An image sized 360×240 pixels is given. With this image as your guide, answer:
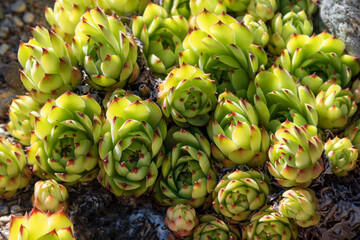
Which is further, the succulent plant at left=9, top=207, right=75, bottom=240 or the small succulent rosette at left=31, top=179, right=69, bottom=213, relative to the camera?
the small succulent rosette at left=31, top=179, right=69, bottom=213

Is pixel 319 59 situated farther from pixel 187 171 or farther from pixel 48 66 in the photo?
pixel 48 66

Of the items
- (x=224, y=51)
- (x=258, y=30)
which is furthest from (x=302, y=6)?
(x=224, y=51)

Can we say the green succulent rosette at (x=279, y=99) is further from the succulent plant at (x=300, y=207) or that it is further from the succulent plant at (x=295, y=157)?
the succulent plant at (x=300, y=207)

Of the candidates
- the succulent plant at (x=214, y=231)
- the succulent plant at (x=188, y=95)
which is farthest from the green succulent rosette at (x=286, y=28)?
the succulent plant at (x=214, y=231)

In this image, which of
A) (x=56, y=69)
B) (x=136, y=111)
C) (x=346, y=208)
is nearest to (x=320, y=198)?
(x=346, y=208)

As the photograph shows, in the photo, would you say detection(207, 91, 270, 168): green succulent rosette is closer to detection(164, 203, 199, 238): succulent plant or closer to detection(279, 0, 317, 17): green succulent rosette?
detection(164, 203, 199, 238): succulent plant

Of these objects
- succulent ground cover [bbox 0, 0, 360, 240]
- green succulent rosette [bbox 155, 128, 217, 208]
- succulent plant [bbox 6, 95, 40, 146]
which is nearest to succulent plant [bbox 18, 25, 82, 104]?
succulent ground cover [bbox 0, 0, 360, 240]
